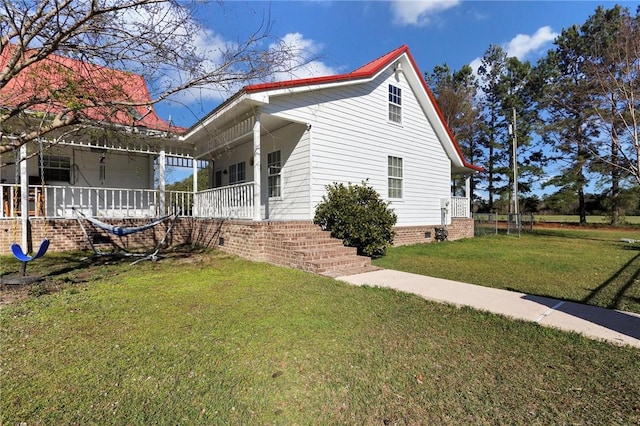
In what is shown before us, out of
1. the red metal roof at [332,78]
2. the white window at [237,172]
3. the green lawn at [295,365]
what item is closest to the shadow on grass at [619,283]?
the green lawn at [295,365]

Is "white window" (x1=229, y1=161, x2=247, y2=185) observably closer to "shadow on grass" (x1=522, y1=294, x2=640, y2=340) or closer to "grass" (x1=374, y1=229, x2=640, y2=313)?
"grass" (x1=374, y1=229, x2=640, y2=313)

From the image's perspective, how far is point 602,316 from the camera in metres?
3.97

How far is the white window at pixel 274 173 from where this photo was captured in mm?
10718

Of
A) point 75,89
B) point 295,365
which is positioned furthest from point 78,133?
point 295,365

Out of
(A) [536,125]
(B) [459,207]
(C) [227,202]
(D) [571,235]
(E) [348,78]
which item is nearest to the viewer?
(C) [227,202]

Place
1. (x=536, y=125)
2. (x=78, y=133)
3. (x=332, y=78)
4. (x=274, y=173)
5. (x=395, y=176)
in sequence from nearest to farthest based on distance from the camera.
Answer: (x=78, y=133), (x=332, y=78), (x=274, y=173), (x=395, y=176), (x=536, y=125)

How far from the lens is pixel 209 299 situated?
15.3 feet

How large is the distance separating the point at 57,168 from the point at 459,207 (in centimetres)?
1696

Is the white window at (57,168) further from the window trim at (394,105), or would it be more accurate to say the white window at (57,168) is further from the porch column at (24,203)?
the window trim at (394,105)

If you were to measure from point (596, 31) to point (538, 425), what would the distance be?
32.7 m

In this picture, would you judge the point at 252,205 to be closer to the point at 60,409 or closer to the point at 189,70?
the point at 189,70

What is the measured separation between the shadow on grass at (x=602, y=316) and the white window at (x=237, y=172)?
10234 mm

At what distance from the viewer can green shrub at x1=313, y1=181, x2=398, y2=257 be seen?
8453mm

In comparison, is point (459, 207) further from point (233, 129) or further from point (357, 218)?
point (233, 129)
